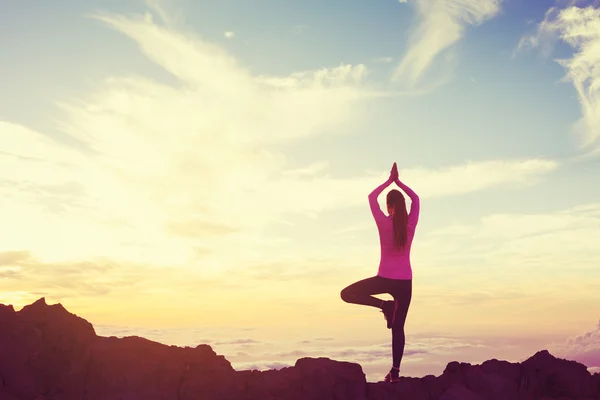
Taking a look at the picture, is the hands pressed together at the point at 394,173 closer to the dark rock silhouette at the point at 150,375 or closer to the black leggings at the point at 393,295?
the black leggings at the point at 393,295

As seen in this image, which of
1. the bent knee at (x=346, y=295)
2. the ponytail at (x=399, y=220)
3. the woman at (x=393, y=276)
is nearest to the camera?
the ponytail at (x=399, y=220)

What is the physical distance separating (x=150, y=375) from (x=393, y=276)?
4.93 m

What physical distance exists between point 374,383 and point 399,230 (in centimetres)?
309

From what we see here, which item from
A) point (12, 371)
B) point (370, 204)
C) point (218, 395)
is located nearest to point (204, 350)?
point (218, 395)

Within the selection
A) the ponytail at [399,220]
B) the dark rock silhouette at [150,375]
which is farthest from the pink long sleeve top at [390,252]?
the dark rock silhouette at [150,375]

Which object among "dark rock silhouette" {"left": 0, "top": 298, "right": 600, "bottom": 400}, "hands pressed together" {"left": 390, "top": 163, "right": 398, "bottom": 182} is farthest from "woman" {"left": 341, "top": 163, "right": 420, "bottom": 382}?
"dark rock silhouette" {"left": 0, "top": 298, "right": 600, "bottom": 400}

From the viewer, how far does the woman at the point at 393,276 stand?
41.8 feet

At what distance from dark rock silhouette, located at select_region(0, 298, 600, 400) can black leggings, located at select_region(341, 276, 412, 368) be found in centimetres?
80

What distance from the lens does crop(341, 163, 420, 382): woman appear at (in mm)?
12742

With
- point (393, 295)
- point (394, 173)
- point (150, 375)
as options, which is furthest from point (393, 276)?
point (150, 375)

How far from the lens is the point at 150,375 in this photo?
1140 centimetres

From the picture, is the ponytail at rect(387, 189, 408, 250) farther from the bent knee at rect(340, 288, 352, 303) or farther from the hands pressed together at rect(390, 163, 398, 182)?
the bent knee at rect(340, 288, 352, 303)

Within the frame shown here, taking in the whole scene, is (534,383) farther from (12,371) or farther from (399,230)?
(12,371)

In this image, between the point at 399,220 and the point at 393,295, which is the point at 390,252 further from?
the point at 393,295
